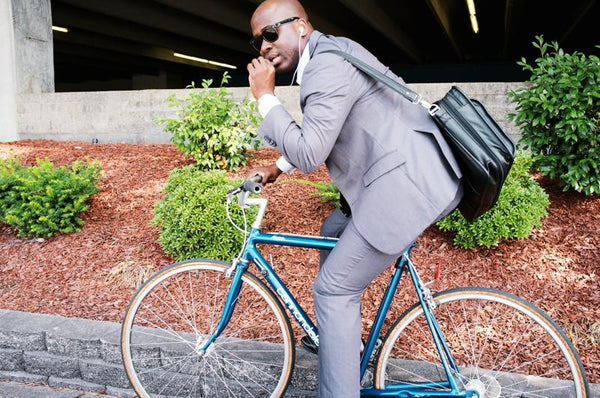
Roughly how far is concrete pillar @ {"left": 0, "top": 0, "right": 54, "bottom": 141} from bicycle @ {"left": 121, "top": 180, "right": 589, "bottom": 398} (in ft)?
22.6

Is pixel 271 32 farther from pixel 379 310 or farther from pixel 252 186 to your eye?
pixel 379 310

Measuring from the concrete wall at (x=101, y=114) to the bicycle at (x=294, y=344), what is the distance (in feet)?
14.1

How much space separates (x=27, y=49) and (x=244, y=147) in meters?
6.15

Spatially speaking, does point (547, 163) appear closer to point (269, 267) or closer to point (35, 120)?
point (269, 267)

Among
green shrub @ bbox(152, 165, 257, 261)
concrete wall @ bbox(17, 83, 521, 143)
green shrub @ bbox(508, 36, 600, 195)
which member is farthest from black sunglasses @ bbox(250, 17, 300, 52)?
concrete wall @ bbox(17, 83, 521, 143)

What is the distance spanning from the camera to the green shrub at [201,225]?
3742mm

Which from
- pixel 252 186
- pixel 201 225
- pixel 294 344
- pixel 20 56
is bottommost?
pixel 294 344

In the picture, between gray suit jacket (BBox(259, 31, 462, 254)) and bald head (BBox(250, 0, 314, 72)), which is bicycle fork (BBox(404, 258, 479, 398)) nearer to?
gray suit jacket (BBox(259, 31, 462, 254))

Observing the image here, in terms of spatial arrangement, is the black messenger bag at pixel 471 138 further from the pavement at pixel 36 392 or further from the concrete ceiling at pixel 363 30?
the concrete ceiling at pixel 363 30

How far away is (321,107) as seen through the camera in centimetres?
A: 178

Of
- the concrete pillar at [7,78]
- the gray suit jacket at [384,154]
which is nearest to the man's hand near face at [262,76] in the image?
the gray suit jacket at [384,154]

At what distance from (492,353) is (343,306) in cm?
153

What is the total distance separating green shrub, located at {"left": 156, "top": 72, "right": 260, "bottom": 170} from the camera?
521cm

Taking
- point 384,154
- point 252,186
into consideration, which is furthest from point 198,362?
point 384,154
